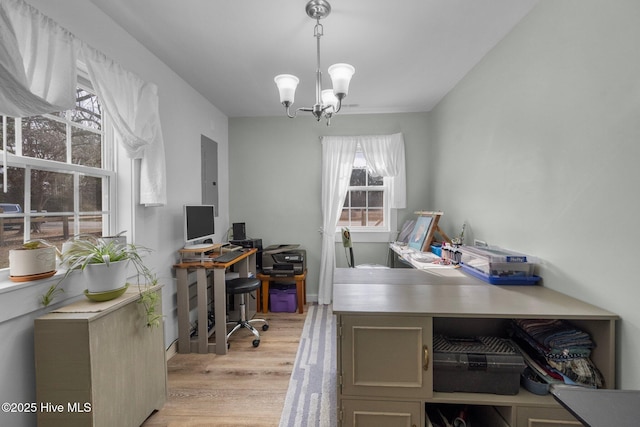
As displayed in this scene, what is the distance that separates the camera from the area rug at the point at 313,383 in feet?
5.48

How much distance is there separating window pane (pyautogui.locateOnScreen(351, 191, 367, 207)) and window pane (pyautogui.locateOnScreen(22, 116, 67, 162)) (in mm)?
2958

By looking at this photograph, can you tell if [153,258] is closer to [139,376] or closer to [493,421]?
[139,376]

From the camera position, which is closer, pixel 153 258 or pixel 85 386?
pixel 85 386

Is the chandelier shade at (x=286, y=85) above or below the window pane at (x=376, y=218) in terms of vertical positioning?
above

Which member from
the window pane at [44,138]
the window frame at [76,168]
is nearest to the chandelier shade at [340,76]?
the window frame at [76,168]

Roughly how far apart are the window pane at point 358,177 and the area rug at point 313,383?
191 centimetres

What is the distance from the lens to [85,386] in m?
1.23

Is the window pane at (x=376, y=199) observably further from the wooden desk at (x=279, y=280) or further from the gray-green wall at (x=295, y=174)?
the wooden desk at (x=279, y=280)

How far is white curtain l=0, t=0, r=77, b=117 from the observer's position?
3.53ft

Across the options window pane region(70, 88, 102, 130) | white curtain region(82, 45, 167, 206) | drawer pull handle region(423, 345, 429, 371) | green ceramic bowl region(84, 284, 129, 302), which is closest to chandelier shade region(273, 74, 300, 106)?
white curtain region(82, 45, 167, 206)

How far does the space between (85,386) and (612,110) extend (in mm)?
2749

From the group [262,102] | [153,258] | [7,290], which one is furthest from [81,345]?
[262,102]

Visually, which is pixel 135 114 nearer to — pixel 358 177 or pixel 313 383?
pixel 313 383

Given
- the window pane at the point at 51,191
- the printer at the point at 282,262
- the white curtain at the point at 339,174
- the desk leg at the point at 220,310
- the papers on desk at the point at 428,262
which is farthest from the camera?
the white curtain at the point at 339,174
